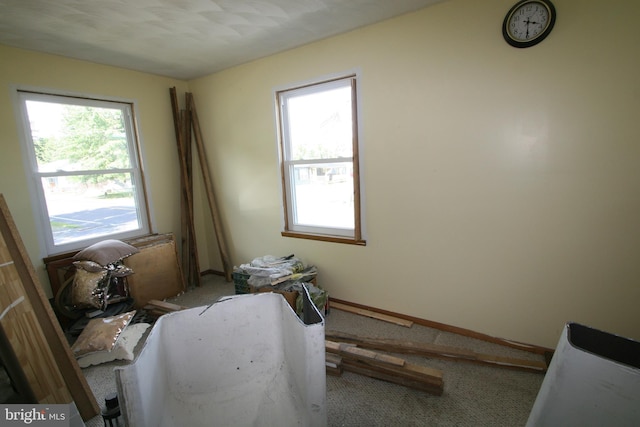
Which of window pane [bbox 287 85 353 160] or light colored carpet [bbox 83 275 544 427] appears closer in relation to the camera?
light colored carpet [bbox 83 275 544 427]

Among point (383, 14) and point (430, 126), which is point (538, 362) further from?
point (383, 14)

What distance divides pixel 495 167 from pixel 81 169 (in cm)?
380

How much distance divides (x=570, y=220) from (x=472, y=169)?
70 centimetres

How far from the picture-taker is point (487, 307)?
7.54 feet

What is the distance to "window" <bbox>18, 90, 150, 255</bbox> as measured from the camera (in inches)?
104

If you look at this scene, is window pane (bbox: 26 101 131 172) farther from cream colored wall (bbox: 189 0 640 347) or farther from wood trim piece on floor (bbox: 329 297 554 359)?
wood trim piece on floor (bbox: 329 297 554 359)

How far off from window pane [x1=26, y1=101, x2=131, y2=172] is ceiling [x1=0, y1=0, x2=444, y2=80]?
51 centimetres

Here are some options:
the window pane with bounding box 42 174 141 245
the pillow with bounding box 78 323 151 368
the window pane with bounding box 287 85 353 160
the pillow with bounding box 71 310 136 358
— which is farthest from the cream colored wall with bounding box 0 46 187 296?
the window pane with bounding box 287 85 353 160

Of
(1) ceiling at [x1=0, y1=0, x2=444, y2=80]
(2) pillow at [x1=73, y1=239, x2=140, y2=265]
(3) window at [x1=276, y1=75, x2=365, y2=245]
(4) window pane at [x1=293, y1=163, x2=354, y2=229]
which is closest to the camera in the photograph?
(1) ceiling at [x1=0, y1=0, x2=444, y2=80]

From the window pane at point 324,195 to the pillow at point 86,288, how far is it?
193 centimetres

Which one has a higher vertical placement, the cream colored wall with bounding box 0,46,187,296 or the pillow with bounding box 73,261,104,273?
the cream colored wall with bounding box 0,46,187,296

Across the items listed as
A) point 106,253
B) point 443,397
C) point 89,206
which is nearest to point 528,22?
point 443,397

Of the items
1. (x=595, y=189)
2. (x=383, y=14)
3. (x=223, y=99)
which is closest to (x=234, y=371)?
(x=595, y=189)

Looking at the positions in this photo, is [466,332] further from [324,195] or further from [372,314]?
[324,195]
